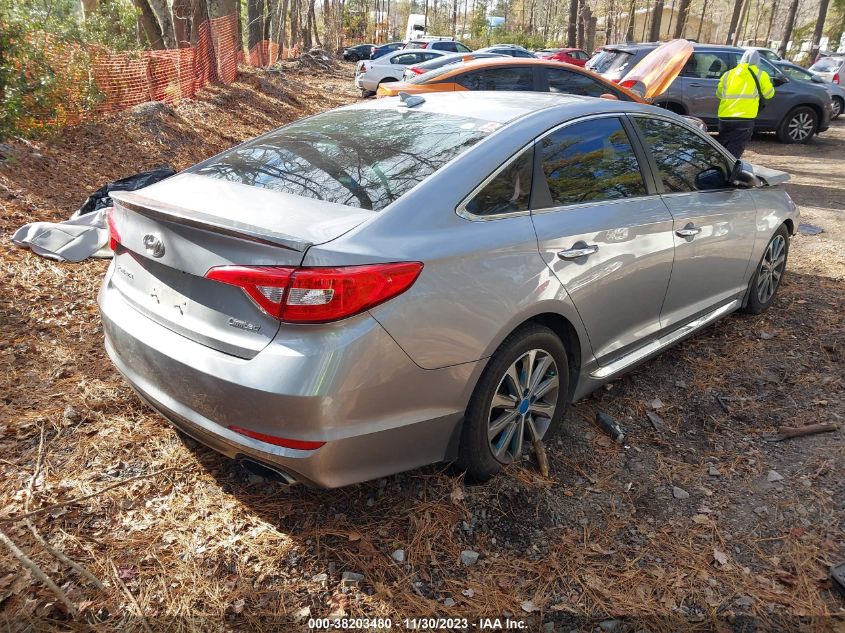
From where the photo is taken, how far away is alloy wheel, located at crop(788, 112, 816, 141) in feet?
42.2

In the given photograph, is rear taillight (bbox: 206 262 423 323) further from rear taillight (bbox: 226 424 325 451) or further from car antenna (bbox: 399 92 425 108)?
car antenna (bbox: 399 92 425 108)

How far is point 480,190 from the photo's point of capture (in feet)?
8.35

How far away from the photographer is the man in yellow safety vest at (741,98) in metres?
7.55

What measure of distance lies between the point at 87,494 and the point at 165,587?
2.20 feet

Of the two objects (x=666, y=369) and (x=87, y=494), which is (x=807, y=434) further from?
(x=87, y=494)

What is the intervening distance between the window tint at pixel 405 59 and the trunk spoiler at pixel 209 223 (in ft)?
69.1

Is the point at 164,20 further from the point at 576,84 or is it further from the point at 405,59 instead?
the point at 576,84

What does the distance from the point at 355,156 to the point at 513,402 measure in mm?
1284

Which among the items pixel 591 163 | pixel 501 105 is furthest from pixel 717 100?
pixel 501 105

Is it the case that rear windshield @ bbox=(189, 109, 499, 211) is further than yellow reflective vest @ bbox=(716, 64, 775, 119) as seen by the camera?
No

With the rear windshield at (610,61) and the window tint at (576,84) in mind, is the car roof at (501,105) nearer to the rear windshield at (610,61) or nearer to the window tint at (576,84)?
the window tint at (576,84)

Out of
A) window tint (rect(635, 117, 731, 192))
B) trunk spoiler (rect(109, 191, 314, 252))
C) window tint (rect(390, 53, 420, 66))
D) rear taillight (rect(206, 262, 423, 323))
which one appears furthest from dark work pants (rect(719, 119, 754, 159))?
window tint (rect(390, 53, 420, 66))

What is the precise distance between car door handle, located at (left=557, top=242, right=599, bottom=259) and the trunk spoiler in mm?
1220

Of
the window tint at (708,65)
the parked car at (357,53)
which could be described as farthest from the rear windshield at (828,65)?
the parked car at (357,53)
